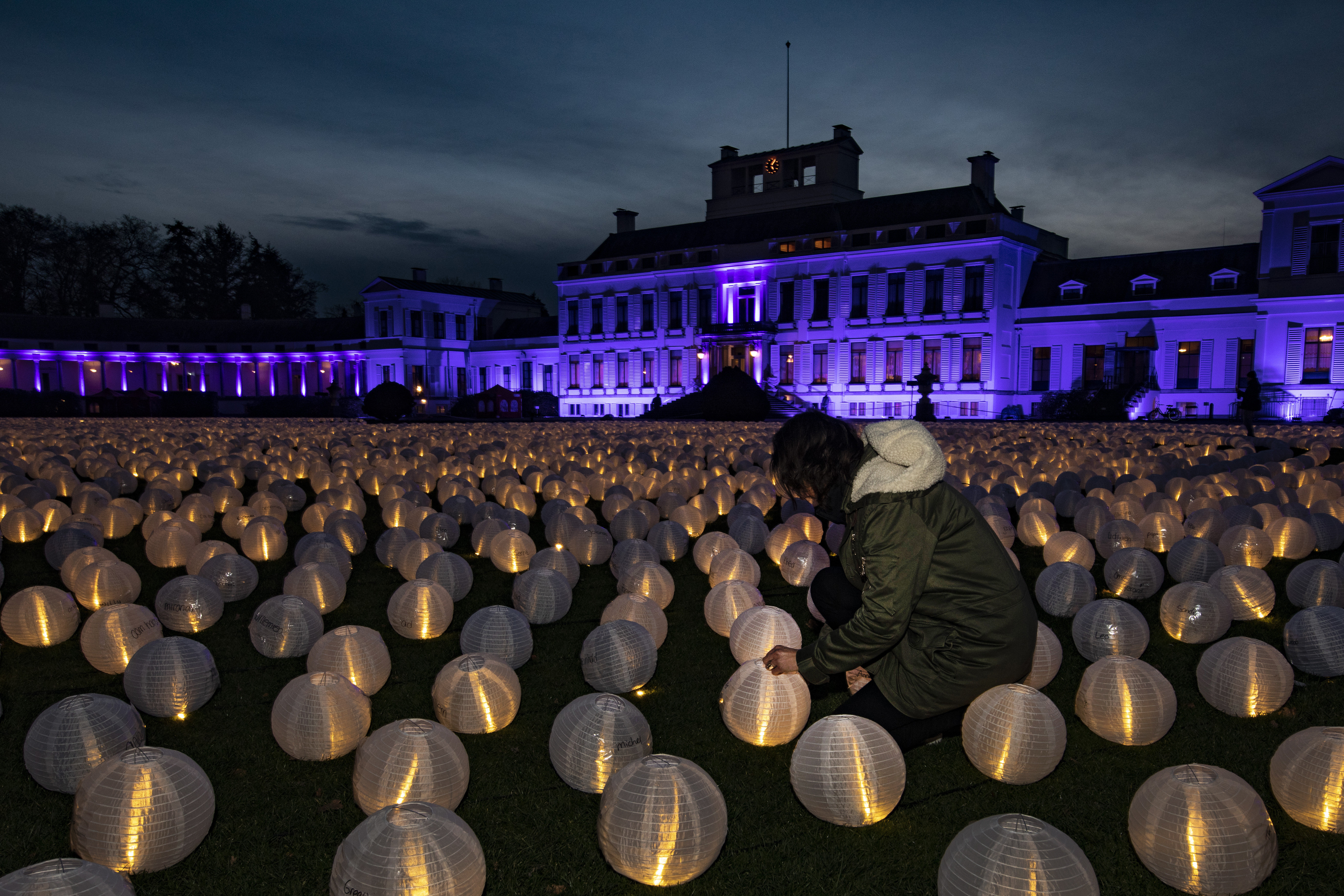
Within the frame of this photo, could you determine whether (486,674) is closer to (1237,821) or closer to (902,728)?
(902,728)

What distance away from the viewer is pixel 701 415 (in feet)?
111

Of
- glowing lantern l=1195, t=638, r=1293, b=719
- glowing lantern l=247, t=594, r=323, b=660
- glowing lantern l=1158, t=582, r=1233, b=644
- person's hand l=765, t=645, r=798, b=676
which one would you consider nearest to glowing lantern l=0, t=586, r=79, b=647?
glowing lantern l=247, t=594, r=323, b=660

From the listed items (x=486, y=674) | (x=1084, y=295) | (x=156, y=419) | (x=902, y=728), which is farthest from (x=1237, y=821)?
(x=1084, y=295)

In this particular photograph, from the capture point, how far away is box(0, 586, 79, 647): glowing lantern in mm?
4547

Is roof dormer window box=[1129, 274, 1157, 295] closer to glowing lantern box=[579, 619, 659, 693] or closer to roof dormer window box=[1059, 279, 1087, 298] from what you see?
roof dormer window box=[1059, 279, 1087, 298]

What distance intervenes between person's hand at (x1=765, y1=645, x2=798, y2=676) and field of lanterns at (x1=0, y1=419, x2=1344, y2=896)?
6.3 inches

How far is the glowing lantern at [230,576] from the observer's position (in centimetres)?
543

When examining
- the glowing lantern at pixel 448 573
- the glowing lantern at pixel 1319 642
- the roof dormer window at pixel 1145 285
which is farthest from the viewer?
the roof dormer window at pixel 1145 285

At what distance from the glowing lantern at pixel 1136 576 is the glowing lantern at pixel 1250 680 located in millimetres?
1652

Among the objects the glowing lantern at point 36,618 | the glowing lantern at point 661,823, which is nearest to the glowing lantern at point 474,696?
the glowing lantern at point 661,823

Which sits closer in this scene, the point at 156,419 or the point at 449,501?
the point at 449,501

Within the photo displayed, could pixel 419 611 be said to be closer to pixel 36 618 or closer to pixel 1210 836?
pixel 36 618

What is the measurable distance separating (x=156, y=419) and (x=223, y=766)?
31.7m

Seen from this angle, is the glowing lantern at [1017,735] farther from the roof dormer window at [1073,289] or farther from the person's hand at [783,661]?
the roof dormer window at [1073,289]
